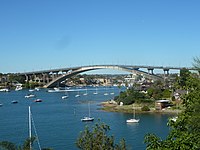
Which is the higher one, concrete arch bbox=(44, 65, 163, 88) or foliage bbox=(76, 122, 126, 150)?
concrete arch bbox=(44, 65, 163, 88)

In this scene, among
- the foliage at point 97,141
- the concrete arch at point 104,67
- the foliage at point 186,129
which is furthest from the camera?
the concrete arch at point 104,67

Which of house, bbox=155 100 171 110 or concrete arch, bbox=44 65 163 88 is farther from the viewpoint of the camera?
concrete arch, bbox=44 65 163 88

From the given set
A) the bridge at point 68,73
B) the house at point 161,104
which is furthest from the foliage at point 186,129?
the bridge at point 68,73

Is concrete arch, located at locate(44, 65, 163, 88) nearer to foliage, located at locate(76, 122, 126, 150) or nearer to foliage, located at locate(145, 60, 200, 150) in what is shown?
foliage, located at locate(76, 122, 126, 150)

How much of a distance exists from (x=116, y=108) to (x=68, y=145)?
8.46m

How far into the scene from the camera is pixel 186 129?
2.29m

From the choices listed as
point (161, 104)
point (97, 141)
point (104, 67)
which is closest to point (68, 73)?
point (104, 67)

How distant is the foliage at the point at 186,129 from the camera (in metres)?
1.86

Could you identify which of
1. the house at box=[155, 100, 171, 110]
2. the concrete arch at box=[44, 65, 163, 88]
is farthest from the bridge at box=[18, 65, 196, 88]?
the house at box=[155, 100, 171, 110]

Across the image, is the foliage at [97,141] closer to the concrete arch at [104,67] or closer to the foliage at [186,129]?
the foliage at [186,129]

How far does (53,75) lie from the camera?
37.6m

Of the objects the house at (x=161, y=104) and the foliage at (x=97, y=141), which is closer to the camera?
the foliage at (x=97, y=141)

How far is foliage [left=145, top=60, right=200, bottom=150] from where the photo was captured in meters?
1.86

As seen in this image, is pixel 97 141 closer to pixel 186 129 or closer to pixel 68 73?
pixel 186 129
